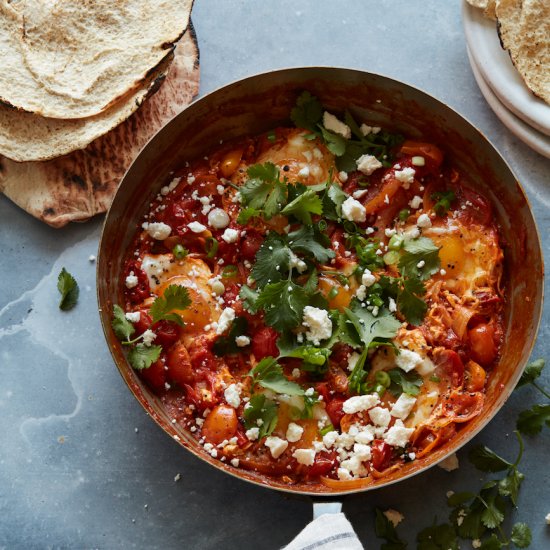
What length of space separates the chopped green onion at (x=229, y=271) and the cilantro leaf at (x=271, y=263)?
16 centimetres

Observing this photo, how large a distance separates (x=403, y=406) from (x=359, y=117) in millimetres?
1426

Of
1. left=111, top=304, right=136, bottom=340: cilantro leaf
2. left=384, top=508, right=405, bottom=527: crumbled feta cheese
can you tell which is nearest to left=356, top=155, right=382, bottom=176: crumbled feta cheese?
left=111, top=304, right=136, bottom=340: cilantro leaf

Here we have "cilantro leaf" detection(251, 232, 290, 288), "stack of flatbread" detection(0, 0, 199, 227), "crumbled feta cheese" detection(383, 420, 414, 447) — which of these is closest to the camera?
"crumbled feta cheese" detection(383, 420, 414, 447)

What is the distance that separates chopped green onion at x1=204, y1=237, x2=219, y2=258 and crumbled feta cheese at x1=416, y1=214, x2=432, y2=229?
968mm

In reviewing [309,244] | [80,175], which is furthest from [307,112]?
[80,175]

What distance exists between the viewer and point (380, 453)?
3.45 meters

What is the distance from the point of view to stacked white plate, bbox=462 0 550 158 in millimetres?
3820

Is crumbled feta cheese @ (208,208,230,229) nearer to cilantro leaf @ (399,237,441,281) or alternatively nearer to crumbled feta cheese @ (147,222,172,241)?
crumbled feta cheese @ (147,222,172,241)

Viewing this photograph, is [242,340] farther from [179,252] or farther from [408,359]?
[408,359]

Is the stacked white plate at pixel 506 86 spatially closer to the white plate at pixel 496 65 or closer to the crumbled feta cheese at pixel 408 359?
the white plate at pixel 496 65

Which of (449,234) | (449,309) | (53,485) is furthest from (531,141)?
(53,485)

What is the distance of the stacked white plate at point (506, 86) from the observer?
382cm

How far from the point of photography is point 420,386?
3539mm

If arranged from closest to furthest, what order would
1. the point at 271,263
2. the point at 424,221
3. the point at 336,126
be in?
the point at 271,263
the point at 424,221
the point at 336,126
